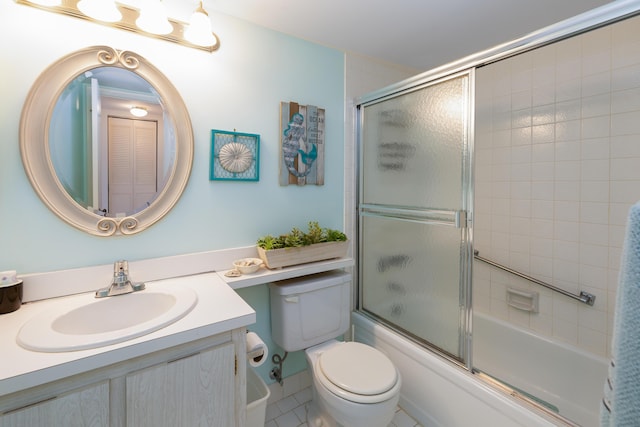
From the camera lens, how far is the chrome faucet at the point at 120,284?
1.18 m

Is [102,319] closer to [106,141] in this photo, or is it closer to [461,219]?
[106,141]

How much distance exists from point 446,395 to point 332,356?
1.99 ft

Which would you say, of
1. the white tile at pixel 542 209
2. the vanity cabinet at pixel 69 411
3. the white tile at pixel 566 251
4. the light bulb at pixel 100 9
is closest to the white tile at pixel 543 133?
the white tile at pixel 542 209

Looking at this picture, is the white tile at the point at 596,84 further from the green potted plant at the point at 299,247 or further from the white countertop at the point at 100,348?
the white countertop at the point at 100,348

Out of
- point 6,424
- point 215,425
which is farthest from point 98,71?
point 215,425

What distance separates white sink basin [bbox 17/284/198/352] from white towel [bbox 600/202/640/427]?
42.1 inches

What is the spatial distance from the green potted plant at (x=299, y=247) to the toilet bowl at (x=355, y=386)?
512mm

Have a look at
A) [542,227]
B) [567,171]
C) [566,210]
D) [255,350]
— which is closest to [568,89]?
[567,171]

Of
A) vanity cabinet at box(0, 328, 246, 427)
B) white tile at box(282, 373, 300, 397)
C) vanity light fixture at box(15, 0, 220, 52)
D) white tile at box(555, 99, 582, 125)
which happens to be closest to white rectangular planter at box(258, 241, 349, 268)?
vanity cabinet at box(0, 328, 246, 427)

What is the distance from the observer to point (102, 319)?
3.73ft

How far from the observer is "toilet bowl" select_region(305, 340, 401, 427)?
122 centimetres

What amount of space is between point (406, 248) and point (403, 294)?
295 millimetres

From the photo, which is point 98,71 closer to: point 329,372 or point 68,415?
point 68,415

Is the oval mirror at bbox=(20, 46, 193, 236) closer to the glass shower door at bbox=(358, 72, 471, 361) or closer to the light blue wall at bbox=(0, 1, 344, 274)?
the light blue wall at bbox=(0, 1, 344, 274)
